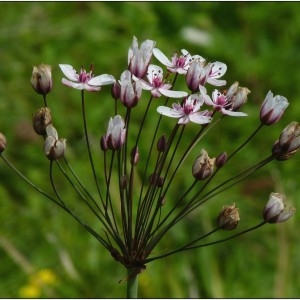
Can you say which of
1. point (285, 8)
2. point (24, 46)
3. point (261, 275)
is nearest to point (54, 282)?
point (261, 275)

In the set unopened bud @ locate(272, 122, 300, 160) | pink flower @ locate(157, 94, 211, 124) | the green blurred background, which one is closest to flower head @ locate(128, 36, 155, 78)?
pink flower @ locate(157, 94, 211, 124)

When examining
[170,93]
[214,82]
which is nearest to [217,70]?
[214,82]

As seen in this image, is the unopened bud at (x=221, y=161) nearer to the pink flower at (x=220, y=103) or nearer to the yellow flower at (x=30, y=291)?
the pink flower at (x=220, y=103)

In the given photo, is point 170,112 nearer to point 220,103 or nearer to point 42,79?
point 220,103

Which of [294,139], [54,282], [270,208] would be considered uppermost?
[54,282]

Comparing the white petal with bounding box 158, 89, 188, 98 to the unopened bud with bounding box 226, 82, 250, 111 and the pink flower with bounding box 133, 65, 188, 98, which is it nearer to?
the pink flower with bounding box 133, 65, 188, 98

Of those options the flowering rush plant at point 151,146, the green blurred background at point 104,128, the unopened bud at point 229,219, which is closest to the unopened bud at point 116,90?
the flowering rush plant at point 151,146

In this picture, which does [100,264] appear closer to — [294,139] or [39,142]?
[39,142]

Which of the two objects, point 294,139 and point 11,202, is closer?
point 294,139
